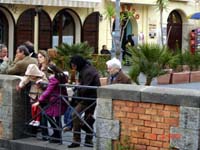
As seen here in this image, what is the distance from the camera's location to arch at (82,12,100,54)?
33.7 meters

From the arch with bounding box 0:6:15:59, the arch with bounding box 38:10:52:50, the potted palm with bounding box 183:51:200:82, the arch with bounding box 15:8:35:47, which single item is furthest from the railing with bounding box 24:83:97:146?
the arch with bounding box 38:10:52:50

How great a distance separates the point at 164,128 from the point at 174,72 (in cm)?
1594

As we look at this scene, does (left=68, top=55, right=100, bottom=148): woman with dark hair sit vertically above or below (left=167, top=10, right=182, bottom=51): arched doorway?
below

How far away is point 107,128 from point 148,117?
777mm

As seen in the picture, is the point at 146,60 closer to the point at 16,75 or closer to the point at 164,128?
the point at 16,75

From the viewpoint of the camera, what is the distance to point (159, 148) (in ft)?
26.5

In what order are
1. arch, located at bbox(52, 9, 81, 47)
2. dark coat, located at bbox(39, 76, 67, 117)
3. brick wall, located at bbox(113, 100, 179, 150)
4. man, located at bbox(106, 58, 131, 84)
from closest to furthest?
brick wall, located at bbox(113, 100, 179, 150) → dark coat, located at bbox(39, 76, 67, 117) → man, located at bbox(106, 58, 131, 84) → arch, located at bbox(52, 9, 81, 47)

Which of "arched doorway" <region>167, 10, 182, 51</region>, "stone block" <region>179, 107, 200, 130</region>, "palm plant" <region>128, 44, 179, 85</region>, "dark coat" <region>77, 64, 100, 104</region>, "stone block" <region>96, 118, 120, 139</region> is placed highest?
"arched doorway" <region>167, 10, 182, 51</region>

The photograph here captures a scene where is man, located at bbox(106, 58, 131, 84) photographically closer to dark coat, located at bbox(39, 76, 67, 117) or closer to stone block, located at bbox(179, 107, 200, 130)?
dark coat, located at bbox(39, 76, 67, 117)

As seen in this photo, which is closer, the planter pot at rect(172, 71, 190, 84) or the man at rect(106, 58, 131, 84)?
the man at rect(106, 58, 131, 84)

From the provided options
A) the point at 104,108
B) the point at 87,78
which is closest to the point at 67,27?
the point at 87,78

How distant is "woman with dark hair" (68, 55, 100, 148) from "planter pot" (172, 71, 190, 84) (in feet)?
45.8

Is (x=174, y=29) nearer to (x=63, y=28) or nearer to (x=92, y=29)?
(x=92, y=29)

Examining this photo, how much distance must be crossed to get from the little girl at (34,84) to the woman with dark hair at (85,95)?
2.67 ft
